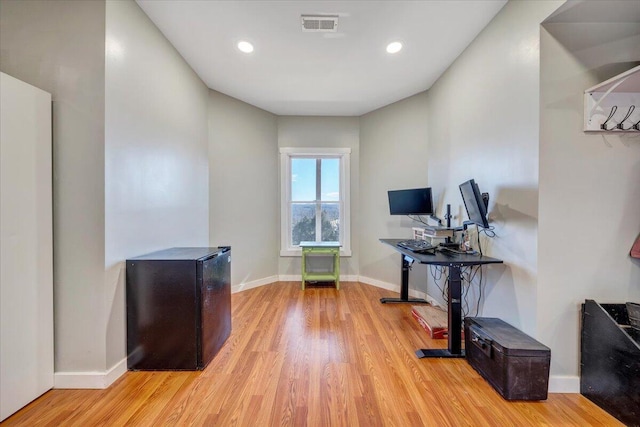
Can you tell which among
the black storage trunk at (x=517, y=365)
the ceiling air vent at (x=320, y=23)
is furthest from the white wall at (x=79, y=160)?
the black storage trunk at (x=517, y=365)

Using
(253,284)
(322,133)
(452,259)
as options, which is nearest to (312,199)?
(322,133)

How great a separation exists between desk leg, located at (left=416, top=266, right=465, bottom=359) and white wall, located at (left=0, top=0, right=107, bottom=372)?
8.14 feet

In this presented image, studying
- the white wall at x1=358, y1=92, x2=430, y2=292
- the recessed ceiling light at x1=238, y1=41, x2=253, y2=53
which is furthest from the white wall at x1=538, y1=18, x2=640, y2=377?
the recessed ceiling light at x1=238, y1=41, x2=253, y2=53

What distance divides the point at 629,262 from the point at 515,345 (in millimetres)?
961

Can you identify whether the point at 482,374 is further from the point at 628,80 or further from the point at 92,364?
the point at 92,364

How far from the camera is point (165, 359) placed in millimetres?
1948

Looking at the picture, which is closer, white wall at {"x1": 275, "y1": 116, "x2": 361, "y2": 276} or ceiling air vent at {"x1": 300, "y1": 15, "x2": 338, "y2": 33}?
ceiling air vent at {"x1": 300, "y1": 15, "x2": 338, "y2": 33}

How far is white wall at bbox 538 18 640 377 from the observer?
5.63ft

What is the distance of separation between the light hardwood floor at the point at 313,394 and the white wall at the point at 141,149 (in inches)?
13.8

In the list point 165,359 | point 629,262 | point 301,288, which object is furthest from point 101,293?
point 629,262

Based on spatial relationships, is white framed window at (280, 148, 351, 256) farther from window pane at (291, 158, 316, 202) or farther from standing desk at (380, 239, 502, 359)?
standing desk at (380, 239, 502, 359)

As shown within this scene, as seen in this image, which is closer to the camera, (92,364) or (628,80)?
(628,80)

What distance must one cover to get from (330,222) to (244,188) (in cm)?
156

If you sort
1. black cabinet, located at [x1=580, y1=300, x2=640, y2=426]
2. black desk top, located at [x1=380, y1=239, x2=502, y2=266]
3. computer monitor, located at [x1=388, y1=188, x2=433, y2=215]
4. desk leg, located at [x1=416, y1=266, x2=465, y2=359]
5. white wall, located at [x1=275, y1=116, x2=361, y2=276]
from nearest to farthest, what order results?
black cabinet, located at [x1=580, y1=300, x2=640, y2=426] < black desk top, located at [x1=380, y1=239, x2=502, y2=266] < desk leg, located at [x1=416, y1=266, x2=465, y2=359] < computer monitor, located at [x1=388, y1=188, x2=433, y2=215] < white wall, located at [x1=275, y1=116, x2=361, y2=276]
